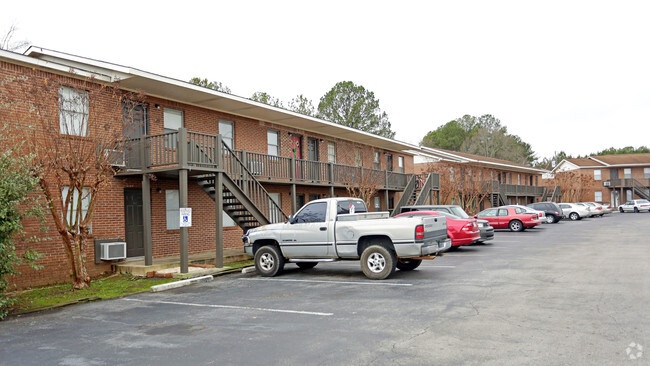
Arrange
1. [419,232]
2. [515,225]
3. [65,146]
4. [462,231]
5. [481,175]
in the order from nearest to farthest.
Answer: [65,146], [419,232], [462,231], [515,225], [481,175]

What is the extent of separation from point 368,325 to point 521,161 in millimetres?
81330

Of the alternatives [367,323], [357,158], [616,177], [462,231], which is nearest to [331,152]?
[357,158]

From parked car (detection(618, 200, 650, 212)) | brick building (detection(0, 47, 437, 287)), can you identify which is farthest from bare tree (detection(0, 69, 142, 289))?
parked car (detection(618, 200, 650, 212))

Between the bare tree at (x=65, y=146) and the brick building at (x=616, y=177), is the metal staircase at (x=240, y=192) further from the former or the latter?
the brick building at (x=616, y=177)

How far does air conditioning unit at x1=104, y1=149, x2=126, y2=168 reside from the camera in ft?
37.6

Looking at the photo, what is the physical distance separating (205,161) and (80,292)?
482 cm

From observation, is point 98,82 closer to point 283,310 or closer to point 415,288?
point 283,310

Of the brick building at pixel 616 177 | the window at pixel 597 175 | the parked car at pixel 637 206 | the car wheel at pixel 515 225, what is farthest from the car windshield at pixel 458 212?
the window at pixel 597 175

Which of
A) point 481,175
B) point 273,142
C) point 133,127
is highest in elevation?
point 273,142

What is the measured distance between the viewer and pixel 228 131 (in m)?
18.7

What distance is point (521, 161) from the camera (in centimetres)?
8106

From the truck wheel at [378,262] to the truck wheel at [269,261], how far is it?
2.42m

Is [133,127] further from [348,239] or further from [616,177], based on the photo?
[616,177]

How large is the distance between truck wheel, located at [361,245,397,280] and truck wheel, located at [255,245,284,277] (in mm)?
2416
